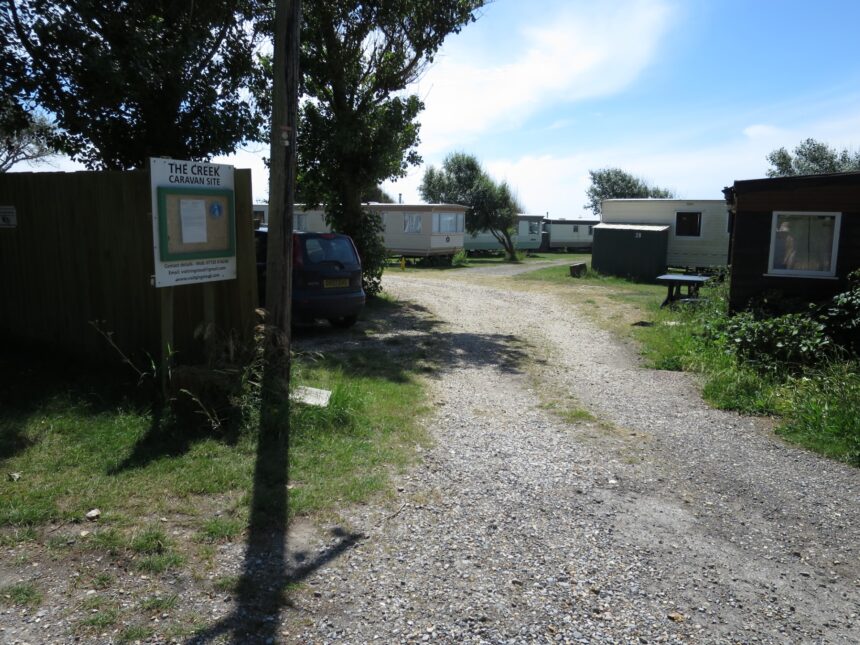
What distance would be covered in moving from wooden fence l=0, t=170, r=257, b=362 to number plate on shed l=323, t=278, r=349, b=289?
141 inches

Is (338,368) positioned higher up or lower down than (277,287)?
lower down

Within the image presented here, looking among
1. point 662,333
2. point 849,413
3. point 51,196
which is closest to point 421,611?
point 849,413

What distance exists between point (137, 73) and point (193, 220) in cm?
330

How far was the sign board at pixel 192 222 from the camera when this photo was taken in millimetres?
5391

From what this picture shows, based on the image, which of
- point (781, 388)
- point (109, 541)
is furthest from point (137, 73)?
point (781, 388)

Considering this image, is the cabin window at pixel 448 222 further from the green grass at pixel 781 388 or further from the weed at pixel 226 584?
the weed at pixel 226 584

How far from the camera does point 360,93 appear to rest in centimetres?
1389

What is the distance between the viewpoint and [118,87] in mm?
7848

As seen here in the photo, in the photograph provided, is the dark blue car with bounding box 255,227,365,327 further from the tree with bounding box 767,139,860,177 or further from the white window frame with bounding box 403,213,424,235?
the tree with bounding box 767,139,860,177

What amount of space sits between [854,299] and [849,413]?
350 cm

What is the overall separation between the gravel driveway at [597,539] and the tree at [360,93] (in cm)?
811

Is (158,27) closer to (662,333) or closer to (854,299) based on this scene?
(662,333)

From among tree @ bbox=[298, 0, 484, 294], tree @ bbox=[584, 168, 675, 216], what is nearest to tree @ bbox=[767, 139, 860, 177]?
tree @ bbox=[584, 168, 675, 216]

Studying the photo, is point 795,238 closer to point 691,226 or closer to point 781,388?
point 781,388
